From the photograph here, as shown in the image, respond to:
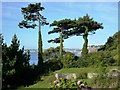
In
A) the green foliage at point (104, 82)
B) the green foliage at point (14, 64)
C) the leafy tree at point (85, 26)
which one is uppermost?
the leafy tree at point (85, 26)

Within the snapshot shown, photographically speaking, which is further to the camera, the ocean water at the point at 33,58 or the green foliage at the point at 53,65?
the ocean water at the point at 33,58

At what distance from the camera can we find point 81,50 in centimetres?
2423

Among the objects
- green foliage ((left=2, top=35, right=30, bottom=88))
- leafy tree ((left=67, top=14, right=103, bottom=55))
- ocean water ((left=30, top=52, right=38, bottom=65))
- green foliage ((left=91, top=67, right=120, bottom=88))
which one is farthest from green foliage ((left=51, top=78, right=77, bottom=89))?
leafy tree ((left=67, top=14, right=103, bottom=55))

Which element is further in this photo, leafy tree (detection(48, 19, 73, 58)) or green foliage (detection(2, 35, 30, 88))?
leafy tree (detection(48, 19, 73, 58))

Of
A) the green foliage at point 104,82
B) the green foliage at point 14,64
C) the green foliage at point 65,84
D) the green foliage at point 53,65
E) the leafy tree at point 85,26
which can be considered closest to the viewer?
the green foliage at point 65,84

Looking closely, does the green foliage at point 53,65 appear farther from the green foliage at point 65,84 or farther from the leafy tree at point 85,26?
the green foliage at point 65,84

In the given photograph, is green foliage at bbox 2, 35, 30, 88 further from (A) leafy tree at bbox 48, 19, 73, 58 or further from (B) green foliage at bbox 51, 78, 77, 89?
(A) leafy tree at bbox 48, 19, 73, 58

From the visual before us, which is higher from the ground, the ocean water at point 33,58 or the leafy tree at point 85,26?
the leafy tree at point 85,26

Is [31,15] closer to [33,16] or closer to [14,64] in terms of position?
[33,16]

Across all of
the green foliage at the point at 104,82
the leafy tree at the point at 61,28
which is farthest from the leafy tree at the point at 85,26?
the green foliage at the point at 104,82

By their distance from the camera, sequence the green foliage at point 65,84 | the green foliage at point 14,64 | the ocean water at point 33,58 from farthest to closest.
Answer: the ocean water at point 33,58
the green foliage at point 14,64
the green foliage at point 65,84

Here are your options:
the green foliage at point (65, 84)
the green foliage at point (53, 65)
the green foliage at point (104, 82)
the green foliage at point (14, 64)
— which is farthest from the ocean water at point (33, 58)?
the green foliage at point (65, 84)

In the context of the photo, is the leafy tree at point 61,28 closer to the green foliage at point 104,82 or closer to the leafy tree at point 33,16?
the leafy tree at point 33,16

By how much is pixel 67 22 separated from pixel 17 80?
34.7ft
